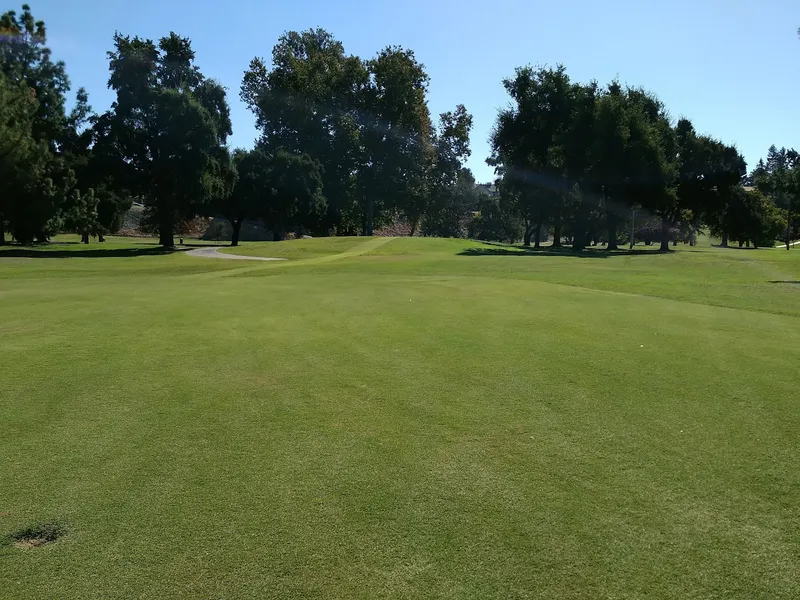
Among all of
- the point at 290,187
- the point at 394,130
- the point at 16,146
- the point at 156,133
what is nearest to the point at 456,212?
the point at 394,130

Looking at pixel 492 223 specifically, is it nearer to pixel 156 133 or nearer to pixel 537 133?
pixel 537 133

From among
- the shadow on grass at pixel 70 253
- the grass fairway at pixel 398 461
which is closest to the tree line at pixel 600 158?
the shadow on grass at pixel 70 253

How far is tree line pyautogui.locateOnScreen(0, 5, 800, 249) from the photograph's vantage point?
49.2 meters

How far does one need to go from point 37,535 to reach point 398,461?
258 centimetres

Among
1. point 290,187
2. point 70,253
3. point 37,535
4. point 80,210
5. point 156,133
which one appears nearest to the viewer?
point 37,535

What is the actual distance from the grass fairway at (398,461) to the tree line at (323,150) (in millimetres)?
27998

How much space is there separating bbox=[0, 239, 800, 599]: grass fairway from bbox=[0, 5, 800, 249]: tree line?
27998mm

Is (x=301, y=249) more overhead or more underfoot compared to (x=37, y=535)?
more overhead

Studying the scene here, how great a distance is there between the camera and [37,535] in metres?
4.02

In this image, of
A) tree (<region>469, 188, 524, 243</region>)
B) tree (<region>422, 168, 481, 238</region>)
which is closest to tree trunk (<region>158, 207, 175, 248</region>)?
tree (<region>422, 168, 481, 238</region>)

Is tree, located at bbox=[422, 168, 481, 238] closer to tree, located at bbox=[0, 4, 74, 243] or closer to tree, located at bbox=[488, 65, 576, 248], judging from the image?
tree, located at bbox=[488, 65, 576, 248]

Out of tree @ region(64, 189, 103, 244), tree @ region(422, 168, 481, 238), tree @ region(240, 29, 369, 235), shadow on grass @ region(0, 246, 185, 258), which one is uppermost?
tree @ region(240, 29, 369, 235)

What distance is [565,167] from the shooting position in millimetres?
57625

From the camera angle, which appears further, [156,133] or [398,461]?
[156,133]
